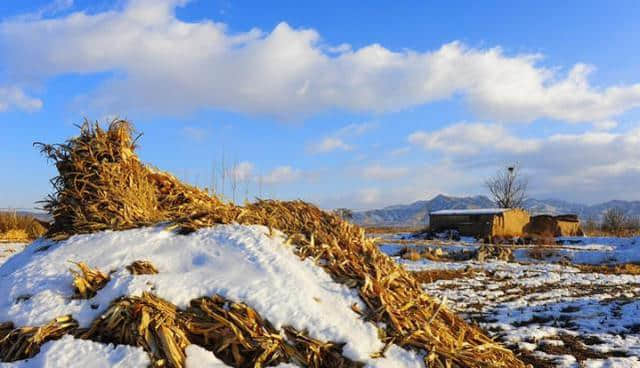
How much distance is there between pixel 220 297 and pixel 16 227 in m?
27.6

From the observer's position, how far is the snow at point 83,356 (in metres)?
2.50

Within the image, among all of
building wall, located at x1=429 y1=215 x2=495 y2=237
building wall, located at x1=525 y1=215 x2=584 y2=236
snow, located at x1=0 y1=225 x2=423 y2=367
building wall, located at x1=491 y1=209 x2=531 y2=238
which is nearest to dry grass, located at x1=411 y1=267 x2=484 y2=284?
snow, located at x1=0 y1=225 x2=423 y2=367

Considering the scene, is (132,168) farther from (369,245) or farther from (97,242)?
(369,245)

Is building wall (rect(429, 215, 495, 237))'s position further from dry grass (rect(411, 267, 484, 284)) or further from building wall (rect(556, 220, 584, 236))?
dry grass (rect(411, 267, 484, 284))

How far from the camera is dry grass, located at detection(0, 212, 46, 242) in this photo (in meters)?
24.5

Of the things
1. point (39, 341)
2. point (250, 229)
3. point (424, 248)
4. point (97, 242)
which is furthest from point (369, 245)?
point (424, 248)

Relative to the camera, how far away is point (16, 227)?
25969 mm

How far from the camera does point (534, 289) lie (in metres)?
10.8

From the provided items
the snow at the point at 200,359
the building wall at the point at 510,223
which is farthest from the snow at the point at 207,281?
the building wall at the point at 510,223

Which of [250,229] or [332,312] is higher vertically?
[250,229]

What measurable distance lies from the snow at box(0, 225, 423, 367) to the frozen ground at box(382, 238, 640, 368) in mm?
924

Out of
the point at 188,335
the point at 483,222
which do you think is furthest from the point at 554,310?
the point at 483,222

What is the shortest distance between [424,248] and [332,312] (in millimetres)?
19204

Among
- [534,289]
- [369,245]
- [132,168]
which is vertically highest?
[132,168]
